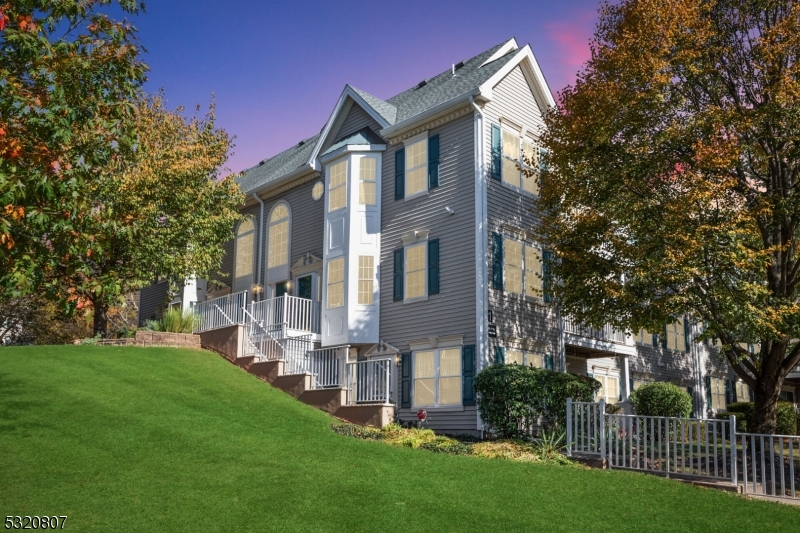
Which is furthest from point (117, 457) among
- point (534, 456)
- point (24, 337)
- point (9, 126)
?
point (24, 337)

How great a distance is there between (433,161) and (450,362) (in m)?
6.07

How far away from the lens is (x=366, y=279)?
23.1 metres

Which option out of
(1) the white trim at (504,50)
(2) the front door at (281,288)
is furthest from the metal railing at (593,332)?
(2) the front door at (281,288)

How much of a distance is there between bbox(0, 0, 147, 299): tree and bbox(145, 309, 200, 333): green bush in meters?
12.3

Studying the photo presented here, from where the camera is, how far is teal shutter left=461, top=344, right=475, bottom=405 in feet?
64.5

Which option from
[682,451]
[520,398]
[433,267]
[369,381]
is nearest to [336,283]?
[433,267]

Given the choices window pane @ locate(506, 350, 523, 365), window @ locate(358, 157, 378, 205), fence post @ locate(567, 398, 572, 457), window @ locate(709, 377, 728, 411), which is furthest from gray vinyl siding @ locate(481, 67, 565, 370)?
window @ locate(709, 377, 728, 411)

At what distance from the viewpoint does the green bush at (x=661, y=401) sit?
25266 millimetres

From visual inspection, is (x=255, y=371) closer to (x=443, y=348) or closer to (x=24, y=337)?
(x=443, y=348)

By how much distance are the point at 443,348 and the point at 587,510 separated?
9637mm

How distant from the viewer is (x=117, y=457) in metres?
13.5

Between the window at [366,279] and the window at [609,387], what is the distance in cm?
958

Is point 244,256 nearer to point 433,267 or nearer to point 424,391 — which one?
point 433,267

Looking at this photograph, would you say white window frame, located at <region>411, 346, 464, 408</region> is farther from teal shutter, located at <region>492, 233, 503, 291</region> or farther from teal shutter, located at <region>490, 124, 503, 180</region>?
teal shutter, located at <region>490, 124, 503, 180</region>
